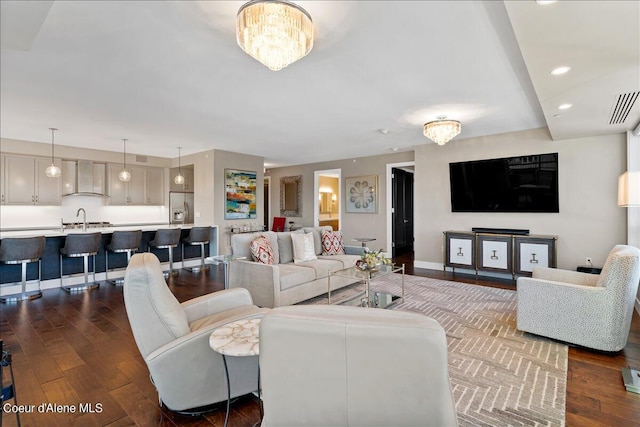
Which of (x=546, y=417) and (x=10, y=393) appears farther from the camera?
(x=546, y=417)

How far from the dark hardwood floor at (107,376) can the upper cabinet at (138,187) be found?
4178 mm

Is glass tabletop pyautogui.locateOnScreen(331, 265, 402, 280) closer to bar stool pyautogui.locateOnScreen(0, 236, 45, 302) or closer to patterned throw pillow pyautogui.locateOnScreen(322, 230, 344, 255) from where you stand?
patterned throw pillow pyautogui.locateOnScreen(322, 230, 344, 255)

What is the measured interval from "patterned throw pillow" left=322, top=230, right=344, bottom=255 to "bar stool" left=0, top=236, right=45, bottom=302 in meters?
4.03

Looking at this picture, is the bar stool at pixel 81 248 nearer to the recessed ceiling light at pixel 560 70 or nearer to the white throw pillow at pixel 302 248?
the white throw pillow at pixel 302 248

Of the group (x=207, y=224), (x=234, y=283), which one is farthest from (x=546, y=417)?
(x=207, y=224)

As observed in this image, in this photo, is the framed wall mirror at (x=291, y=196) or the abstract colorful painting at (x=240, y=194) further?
the framed wall mirror at (x=291, y=196)

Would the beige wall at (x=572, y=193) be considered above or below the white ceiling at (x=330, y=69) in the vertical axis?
below

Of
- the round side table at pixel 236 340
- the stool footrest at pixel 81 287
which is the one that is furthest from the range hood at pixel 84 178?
the round side table at pixel 236 340

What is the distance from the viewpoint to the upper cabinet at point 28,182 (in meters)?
6.10

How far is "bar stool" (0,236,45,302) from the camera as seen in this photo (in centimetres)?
406

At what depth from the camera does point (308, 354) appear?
38.8 inches

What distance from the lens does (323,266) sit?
4.39 m

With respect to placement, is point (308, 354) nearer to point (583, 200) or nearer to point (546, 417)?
point (546, 417)

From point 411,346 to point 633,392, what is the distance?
A: 245 centimetres
